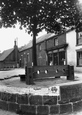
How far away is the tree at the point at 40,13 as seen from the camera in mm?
6180

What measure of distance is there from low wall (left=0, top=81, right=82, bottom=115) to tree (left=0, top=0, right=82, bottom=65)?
3.76m

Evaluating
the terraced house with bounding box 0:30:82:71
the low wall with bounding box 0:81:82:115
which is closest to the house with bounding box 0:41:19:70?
the terraced house with bounding box 0:30:82:71

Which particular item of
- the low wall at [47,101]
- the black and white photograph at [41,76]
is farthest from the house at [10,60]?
the low wall at [47,101]

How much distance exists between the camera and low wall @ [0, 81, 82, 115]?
13.1 feet

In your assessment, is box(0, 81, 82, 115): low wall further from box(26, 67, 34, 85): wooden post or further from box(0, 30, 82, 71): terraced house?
box(0, 30, 82, 71): terraced house

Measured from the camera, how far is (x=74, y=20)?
7.53 m

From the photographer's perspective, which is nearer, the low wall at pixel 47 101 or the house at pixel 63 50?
the low wall at pixel 47 101

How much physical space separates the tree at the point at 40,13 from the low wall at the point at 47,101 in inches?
148

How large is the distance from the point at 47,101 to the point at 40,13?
4262 mm

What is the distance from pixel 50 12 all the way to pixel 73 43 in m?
12.4

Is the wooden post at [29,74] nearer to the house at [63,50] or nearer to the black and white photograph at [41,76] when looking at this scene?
the black and white photograph at [41,76]

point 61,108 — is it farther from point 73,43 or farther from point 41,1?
point 73,43

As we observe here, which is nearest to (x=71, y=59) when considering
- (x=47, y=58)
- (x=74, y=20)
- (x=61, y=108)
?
(x=47, y=58)

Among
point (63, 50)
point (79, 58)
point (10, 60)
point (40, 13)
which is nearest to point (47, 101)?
point (40, 13)
